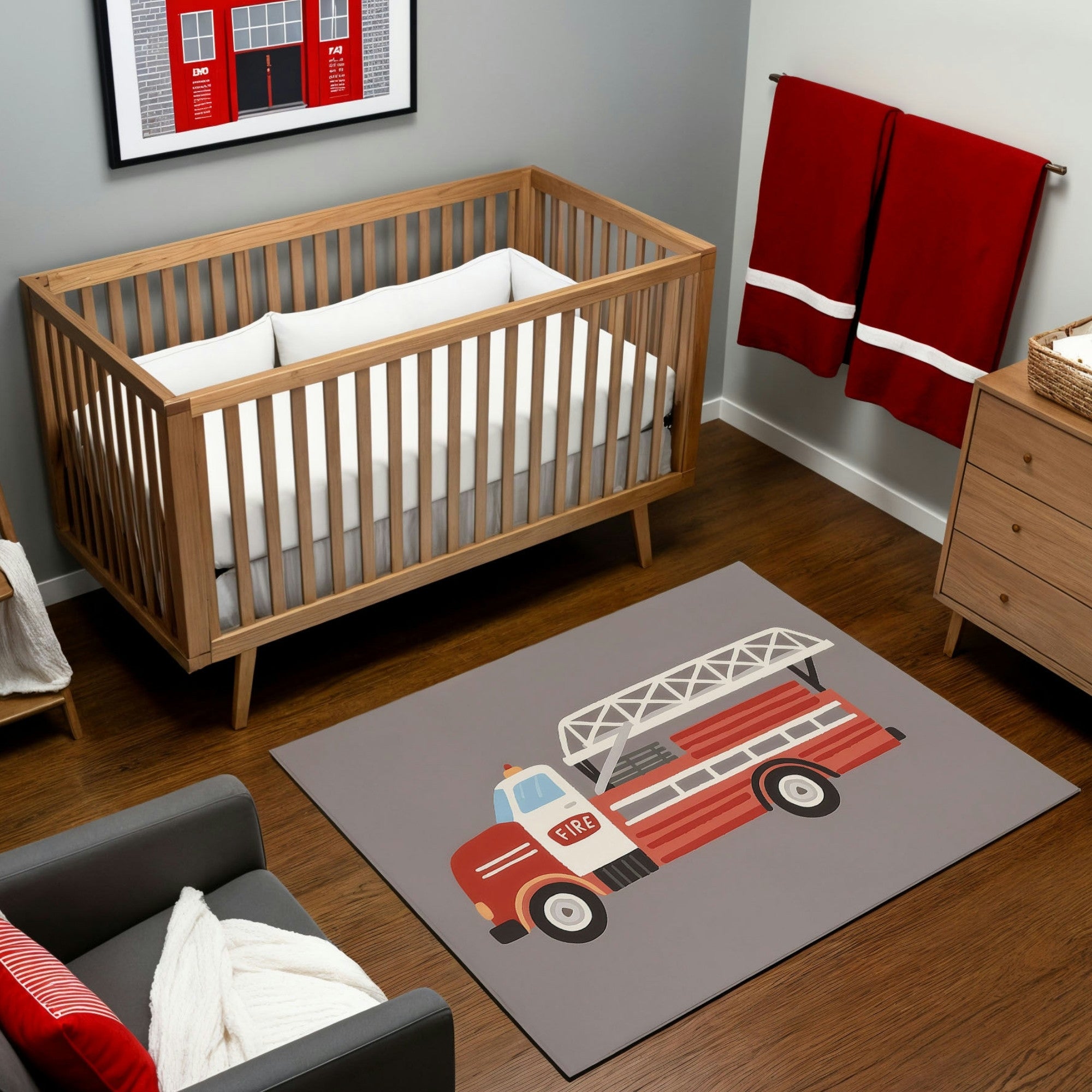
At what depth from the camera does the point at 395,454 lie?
8.54ft

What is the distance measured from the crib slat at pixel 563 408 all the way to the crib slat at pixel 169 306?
33.4 inches

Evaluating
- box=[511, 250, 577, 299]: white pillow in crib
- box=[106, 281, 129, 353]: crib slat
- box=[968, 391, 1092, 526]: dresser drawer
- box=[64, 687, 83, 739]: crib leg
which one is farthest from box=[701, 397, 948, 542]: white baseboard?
box=[64, 687, 83, 739]: crib leg

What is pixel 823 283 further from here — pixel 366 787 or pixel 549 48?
pixel 366 787

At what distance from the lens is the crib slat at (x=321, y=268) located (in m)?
2.98

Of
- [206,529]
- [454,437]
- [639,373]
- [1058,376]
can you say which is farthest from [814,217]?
[206,529]

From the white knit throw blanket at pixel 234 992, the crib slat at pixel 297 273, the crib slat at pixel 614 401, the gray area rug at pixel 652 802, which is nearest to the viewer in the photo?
the white knit throw blanket at pixel 234 992

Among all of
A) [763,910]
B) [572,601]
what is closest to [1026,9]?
[572,601]

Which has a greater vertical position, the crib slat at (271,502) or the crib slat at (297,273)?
the crib slat at (297,273)

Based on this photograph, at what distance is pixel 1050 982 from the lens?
2.16 metres

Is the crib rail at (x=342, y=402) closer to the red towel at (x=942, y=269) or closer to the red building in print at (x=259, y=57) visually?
the red building in print at (x=259, y=57)

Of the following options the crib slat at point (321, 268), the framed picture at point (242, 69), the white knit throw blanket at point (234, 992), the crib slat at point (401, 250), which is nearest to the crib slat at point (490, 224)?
the crib slat at point (401, 250)

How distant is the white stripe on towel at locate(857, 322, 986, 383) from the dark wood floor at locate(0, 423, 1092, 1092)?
525 millimetres

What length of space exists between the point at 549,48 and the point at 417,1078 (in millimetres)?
2466

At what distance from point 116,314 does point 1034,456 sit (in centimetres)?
191
